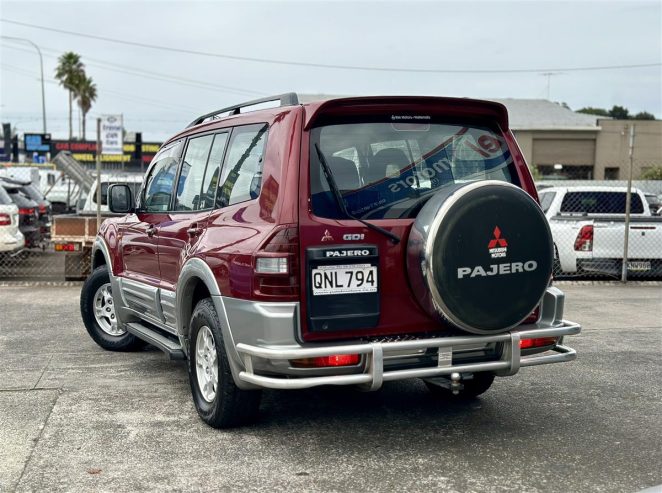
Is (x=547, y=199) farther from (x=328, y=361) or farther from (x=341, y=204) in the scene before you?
(x=328, y=361)

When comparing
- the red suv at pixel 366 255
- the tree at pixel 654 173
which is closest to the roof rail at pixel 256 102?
the red suv at pixel 366 255

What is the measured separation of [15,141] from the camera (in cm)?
5194

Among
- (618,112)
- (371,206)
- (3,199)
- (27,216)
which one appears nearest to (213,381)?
(371,206)

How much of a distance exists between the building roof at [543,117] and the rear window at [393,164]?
40.1 metres

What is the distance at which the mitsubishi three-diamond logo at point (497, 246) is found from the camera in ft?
14.9

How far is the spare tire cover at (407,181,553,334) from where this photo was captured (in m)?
4.46

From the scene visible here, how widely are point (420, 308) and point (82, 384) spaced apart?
3.11m

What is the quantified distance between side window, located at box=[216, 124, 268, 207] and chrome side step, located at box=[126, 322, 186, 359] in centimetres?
118

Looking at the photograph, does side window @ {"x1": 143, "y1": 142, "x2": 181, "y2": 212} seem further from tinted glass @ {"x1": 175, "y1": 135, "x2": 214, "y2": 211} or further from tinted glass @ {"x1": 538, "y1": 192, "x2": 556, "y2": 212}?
tinted glass @ {"x1": 538, "y1": 192, "x2": 556, "y2": 212}

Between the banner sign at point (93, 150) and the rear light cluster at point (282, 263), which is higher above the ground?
the banner sign at point (93, 150)

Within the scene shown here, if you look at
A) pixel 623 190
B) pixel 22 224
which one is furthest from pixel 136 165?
pixel 623 190

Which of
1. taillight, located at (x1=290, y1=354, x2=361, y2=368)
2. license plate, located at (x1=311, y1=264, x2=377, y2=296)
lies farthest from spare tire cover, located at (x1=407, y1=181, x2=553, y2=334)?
taillight, located at (x1=290, y1=354, x2=361, y2=368)

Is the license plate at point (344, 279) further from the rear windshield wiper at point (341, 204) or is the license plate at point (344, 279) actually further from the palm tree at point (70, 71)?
the palm tree at point (70, 71)

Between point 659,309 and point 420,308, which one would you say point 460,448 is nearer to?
point 420,308
